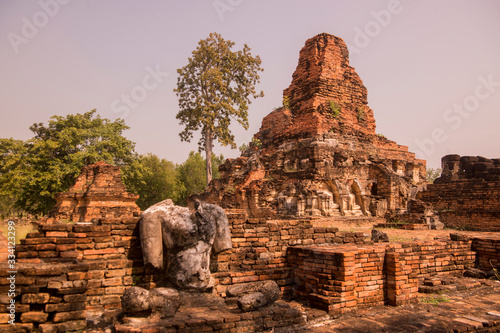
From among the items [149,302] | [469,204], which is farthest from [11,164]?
[469,204]

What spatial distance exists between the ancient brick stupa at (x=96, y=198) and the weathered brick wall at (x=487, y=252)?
12.0 m

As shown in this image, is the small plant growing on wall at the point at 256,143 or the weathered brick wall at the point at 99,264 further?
the small plant growing on wall at the point at 256,143

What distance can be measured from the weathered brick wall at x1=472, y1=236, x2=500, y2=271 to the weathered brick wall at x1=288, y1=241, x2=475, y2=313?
Result: 2.60 metres

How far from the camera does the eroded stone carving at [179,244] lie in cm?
466

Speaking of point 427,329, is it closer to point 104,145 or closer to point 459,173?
point 459,173

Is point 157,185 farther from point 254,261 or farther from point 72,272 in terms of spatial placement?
point 72,272

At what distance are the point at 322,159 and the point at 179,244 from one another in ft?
36.8

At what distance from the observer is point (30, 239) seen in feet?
13.8

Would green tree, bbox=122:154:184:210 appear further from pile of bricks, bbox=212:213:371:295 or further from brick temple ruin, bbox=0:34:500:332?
pile of bricks, bbox=212:213:371:295

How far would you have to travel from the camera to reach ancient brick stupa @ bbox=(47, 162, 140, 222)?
1455 cm

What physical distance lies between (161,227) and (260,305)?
1.67 m

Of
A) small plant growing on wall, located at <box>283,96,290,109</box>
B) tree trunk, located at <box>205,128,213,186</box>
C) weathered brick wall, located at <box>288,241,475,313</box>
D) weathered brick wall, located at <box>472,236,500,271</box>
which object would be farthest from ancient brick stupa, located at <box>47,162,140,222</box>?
weathered brick wall, located at <box>472,236,500,271</box>

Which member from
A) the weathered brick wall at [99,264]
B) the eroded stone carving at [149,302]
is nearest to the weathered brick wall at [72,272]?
the weathered brick wall at [99,264]

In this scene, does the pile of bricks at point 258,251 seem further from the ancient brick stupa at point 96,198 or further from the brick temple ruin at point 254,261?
the ancient brick stupa at point 96,198
